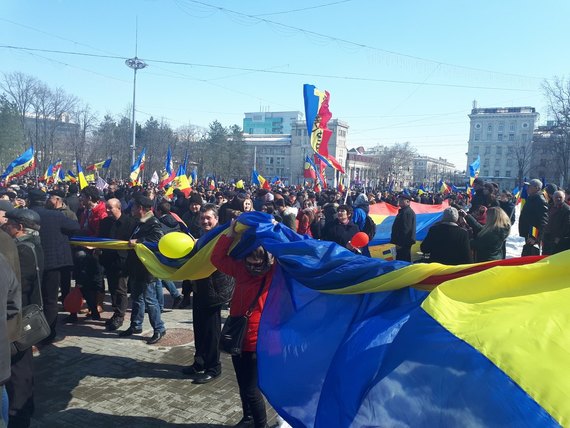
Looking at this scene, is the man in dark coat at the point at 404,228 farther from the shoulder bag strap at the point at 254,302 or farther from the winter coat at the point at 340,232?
the shoulder bag strap at the point at 254,302

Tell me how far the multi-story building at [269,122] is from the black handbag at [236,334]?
14335cm

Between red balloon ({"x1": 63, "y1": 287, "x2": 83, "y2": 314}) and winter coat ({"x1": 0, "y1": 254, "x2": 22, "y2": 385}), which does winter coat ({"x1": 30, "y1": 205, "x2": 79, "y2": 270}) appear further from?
winter coat ({"x1": 0, "y1": 254, "x2": 22, "y2": 385})

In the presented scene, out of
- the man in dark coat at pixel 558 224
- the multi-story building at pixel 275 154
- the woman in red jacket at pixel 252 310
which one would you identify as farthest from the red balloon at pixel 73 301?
the multi-story building at pixel 275 154

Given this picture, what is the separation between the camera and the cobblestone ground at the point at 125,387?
160 inches

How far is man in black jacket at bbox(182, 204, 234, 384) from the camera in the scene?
4.86m

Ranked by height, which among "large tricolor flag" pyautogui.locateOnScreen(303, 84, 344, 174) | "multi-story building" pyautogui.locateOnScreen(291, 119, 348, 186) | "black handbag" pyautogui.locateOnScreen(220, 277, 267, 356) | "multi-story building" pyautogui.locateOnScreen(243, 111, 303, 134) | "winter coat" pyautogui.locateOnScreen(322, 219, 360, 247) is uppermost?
"multi-story building" pyautogui.locateOnScreen(243, 111, 303, 134)

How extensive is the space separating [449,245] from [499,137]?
360 feet

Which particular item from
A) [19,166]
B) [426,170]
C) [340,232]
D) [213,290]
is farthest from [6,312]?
[426,170]

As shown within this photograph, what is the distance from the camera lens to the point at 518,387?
1720 mm

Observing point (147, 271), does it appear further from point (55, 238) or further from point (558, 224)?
point (558, 224)

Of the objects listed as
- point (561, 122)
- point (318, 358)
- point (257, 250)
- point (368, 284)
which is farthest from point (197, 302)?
point (561, 122)

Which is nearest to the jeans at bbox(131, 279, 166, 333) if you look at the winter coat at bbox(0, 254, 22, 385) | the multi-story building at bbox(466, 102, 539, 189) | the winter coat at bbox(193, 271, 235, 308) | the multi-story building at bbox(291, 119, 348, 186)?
the winter coat at bbox(193, 271, 235, 308)

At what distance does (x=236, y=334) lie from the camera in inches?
141

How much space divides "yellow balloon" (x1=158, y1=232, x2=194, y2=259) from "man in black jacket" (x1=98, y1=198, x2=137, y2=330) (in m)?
1.78
